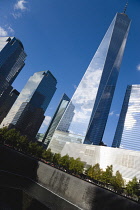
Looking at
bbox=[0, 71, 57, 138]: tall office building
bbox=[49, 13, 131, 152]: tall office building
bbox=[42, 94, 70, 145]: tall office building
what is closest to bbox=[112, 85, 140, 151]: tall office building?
bbox=[49, 13, 131, 152]: tall office building

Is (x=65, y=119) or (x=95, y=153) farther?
(x=65, y=119)

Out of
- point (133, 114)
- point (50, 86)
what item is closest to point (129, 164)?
point (133, 114)

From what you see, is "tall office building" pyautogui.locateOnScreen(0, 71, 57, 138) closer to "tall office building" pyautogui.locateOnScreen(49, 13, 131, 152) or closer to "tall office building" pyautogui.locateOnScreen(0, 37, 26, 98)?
"tall office building" pyautogui.locateOnScreen(0, 37, 26, 98)

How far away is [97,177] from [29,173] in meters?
25.1

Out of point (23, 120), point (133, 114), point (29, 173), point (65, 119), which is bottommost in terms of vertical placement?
point (29, 173)

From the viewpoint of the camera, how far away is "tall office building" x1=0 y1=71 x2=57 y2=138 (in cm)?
15912

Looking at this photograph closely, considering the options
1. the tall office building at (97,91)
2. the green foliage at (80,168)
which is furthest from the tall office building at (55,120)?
the green foliage at (80,168)

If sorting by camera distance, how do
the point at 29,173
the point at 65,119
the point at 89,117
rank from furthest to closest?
the point at 65,119
the point at 89,117
the point at 29,173

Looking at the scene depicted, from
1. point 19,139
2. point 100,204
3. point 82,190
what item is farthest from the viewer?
point 19,139

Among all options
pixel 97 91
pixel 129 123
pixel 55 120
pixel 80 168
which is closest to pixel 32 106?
pixel 55 120

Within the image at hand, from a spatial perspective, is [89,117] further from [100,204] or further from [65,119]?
[100,204]

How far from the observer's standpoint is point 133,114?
520 ft

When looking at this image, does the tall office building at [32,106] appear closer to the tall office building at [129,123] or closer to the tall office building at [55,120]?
the tall office building at [55,120]

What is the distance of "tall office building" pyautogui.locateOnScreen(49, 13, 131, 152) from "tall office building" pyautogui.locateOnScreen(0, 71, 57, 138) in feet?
160
